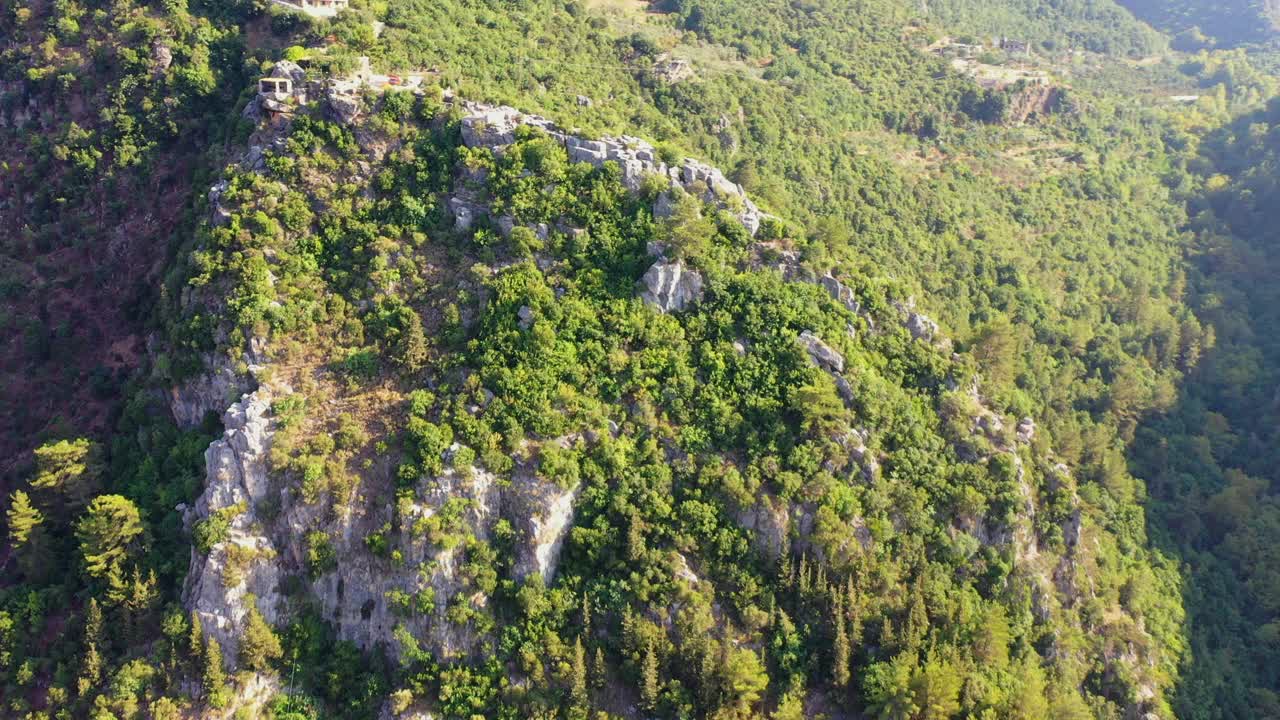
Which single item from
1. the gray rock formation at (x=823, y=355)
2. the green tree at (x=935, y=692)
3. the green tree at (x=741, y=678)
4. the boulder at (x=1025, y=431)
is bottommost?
the green tree at (x=741, y=678)

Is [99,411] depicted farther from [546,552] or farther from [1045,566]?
[1045,566]

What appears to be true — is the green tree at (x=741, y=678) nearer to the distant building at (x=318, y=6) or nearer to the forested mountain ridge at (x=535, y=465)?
the forested mountain ridge at (x=535, y=465)

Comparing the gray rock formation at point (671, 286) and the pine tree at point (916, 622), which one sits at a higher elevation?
the gray rock formation at point (671, 286)

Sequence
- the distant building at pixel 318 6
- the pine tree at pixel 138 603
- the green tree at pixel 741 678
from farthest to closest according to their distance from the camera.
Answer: the distant building at pixel 318 6, the pine tree at pixel 138 603, the green tree at pixel 741 678

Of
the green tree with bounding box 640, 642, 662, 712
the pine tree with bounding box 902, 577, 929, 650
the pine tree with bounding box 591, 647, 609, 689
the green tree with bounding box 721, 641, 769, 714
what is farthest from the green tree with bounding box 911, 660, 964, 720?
the pine tree with bounding box 591, 647, 609, 689

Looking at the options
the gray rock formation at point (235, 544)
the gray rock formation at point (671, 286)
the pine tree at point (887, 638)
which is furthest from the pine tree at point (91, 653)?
the pine tree at point (887, 638)

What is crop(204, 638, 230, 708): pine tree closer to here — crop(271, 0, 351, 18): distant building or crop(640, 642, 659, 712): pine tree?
crop(640, 642, 659, 712): pine tree

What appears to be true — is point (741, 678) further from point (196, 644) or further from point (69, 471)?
point (69, 471)
